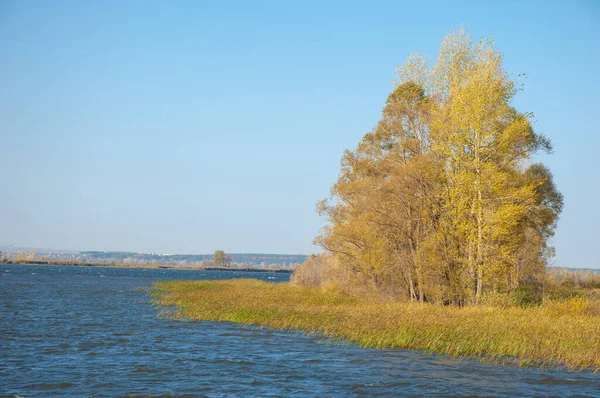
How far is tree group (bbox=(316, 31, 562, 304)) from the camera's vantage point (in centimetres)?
3138

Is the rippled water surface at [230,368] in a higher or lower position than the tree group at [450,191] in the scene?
lower

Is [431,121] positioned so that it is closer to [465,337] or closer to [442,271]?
[442,271]

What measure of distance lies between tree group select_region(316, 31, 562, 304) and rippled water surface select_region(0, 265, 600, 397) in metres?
11.2

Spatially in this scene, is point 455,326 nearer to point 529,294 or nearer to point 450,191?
point 450,191

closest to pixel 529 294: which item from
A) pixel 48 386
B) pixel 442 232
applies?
pixel 442 232

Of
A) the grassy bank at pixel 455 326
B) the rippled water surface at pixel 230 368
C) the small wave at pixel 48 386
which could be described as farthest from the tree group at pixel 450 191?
the small wave at pixel 48 386

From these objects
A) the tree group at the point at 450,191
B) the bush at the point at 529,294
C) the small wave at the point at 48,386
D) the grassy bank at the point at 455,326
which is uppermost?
the tree group at the point at 450,191

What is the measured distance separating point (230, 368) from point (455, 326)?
10.5 meters

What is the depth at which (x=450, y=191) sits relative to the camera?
106ft

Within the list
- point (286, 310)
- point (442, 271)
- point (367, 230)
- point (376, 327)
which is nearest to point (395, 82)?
point (367, 230)

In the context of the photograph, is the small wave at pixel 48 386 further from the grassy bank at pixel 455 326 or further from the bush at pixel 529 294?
the bush at pixel 529 294

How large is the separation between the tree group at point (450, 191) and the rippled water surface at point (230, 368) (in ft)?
36.8

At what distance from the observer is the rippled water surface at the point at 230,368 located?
16.0 metres

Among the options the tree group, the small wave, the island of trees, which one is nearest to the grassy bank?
the island of trees
